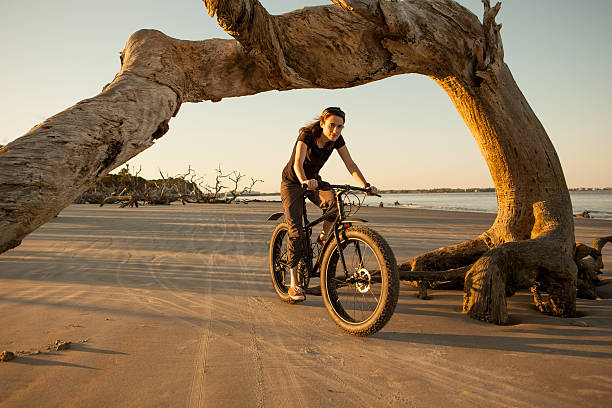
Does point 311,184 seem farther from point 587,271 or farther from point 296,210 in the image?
point 587,271

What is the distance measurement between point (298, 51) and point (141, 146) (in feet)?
6.77

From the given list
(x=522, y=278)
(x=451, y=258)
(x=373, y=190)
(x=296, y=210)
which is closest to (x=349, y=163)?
(x=373, y=190)

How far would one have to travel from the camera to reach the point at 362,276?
10.3 feet

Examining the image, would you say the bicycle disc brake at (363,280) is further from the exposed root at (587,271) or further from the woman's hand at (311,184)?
the exposed root at (587,271)

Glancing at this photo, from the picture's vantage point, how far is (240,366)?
240 cm

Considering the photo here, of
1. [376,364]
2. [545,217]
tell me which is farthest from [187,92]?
[545,217]

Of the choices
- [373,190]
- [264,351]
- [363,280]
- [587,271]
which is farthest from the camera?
[587,271]

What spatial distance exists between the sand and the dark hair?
188 cm

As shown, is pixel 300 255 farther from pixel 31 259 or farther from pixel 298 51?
pixel 31 259

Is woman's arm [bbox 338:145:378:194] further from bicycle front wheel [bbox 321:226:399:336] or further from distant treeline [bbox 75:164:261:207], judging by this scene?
distant treeline [bbox 75:164:261:207]

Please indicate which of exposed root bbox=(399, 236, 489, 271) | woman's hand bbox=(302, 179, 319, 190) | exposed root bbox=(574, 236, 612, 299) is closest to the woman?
woman's hand bbox=(302, 179, 319, 190)

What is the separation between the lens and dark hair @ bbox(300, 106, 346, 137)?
144 inches

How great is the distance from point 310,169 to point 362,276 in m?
1.42

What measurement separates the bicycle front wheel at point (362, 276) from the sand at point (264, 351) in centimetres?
15
